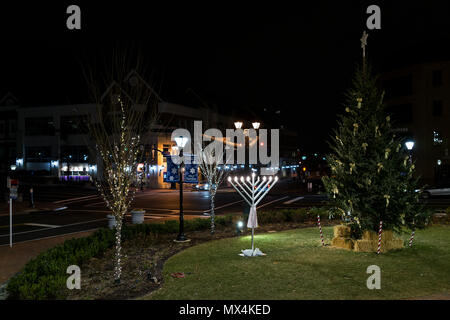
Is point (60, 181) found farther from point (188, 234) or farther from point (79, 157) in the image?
point (188, 234)

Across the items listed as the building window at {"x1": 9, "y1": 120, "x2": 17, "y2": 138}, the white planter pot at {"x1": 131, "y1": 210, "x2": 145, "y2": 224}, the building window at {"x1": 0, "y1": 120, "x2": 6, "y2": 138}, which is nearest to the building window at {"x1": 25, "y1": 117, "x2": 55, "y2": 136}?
the building window at {"x1": 9, "y1": 120, "x2": 17, "y2": 138}

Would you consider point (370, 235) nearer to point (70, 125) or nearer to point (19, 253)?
point (19, 253)

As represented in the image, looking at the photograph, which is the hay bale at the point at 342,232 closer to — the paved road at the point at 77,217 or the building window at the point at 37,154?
the paved road at the point at 77,217

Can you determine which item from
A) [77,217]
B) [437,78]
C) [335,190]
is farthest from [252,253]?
[437,78]

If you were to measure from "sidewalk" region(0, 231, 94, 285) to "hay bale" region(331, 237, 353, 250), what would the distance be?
10092mm

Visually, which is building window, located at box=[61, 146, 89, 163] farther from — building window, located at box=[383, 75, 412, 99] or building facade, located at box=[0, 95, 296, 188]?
building window, located at box=[383, 75, 412, 99]

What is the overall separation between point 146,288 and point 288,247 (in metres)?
6.11

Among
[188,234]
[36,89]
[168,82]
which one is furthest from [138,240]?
[36,89]

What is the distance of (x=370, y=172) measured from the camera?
524 inches

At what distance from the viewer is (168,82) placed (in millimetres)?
69250

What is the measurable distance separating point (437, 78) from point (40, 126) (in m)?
62.2

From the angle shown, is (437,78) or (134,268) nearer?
(134,268)

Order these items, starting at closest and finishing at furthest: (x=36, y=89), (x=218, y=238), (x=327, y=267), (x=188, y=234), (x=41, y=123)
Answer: (x=327, y=267) → (x=218, y=238) → (x=188, y=234) → (x=41, y=123) → (x=36, y=89)

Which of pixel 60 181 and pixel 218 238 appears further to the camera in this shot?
pixel 60 181
